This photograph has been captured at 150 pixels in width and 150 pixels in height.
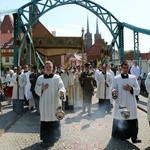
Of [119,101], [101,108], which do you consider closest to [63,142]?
[119,101]

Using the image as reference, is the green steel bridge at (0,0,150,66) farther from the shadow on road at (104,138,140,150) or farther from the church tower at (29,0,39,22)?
the shadow on road at (104,138,140,150)

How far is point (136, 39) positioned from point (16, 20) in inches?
308

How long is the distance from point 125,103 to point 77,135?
1617 mm

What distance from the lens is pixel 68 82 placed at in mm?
15305

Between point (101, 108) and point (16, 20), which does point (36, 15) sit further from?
point (101, 108)

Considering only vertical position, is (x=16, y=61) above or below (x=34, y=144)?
above

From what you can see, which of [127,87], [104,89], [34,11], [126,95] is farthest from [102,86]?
[34,11]

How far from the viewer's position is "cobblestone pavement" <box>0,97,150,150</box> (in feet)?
28.2

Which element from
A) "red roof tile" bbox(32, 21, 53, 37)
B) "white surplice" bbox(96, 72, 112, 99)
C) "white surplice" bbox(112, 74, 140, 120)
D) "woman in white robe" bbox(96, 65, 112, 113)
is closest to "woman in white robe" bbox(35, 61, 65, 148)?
"white surplice" bbox(112, 74, 140, 120)

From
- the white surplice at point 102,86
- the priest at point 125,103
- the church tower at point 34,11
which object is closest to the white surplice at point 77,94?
the white surplice at point 102,86

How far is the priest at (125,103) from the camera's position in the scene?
883cm

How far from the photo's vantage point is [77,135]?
9836mm

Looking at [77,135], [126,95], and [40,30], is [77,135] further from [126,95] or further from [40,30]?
[40,30]

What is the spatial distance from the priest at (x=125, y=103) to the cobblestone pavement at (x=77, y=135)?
22cm
